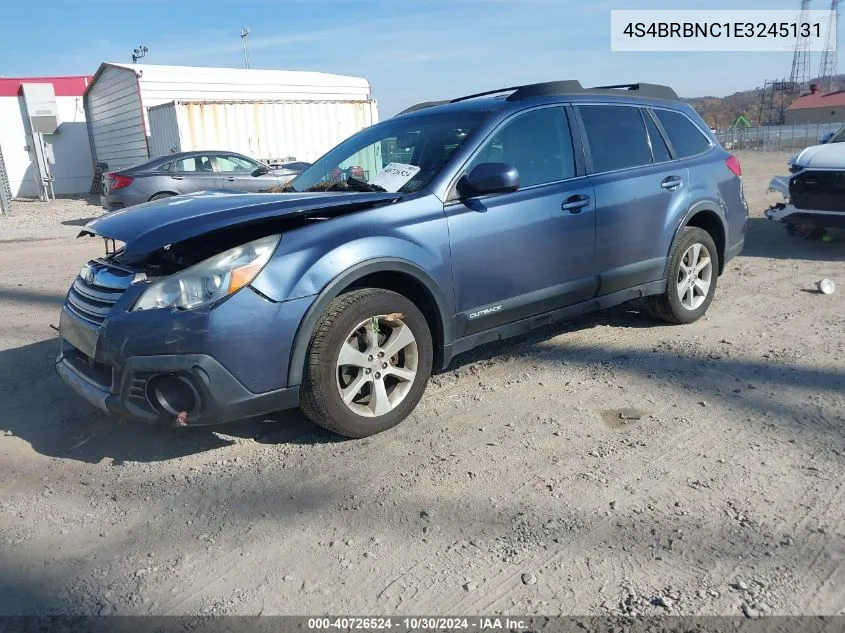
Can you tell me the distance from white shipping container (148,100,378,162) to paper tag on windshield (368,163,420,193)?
45.8ft

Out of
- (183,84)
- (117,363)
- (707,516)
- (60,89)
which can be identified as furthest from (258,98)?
(707,516)

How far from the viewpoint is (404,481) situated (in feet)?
10.2

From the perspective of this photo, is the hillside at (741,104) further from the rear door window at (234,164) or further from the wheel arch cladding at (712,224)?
the wheel arch cladding at (712,224)

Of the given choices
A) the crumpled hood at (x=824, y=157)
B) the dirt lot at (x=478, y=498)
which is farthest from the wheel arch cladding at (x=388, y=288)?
the crumpled hood at (x=824, y=157)

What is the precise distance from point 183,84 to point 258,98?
207 centimetres

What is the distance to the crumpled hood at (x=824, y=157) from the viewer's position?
761 centimetres

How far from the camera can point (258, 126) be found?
1781 centimetres

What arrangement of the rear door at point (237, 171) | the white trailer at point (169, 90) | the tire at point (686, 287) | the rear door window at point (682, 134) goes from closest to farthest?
the tire at point (686, 287)
the rear door window at point (682, 134)
the rear door at point (237, 171)
the white trailer at point (169, 90)

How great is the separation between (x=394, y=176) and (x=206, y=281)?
4.58 ft

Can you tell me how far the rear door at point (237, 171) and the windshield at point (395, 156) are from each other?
28.3 ft

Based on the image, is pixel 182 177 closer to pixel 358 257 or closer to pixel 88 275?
pixel 88 275

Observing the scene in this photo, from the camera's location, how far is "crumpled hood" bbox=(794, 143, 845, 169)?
761 centimetres

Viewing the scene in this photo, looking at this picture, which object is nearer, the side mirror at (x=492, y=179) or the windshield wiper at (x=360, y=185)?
the side mirror at (x=492, y=179)

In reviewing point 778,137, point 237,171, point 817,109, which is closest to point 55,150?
point 237,171
